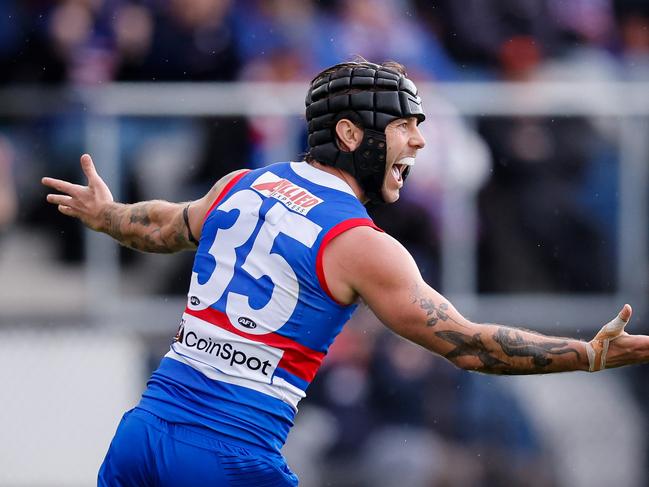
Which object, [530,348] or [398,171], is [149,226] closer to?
[398,171]

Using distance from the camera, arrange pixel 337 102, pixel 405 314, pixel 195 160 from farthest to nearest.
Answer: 1. pixel 195 160
2. pixel 337 102
3. pixel 405 314

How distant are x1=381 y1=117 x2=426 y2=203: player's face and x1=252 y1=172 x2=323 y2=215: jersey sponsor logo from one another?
0.40 metres

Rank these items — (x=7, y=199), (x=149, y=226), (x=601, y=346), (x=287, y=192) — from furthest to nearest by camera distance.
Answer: (x=7, y=199) < (x=149, y=226) < (x=287, y=192) < (x=601, y=346)

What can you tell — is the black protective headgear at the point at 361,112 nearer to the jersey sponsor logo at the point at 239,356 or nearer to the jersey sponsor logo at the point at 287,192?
the jersey sponsor logo at the point at 287,192

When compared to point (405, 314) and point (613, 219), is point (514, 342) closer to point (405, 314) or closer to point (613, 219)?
Result: point (405, 314)

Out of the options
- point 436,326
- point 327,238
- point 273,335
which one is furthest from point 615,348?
point 273,335

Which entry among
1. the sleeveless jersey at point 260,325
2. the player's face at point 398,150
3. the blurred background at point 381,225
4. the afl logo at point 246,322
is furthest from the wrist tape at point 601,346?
the blurred background at point 381,225

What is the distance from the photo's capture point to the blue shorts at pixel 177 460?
4.32 metres

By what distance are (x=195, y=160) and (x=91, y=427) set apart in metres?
1.93

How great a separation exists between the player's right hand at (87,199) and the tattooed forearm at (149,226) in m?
0.05

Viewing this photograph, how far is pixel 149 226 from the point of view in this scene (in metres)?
5.24

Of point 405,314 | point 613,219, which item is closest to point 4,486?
point 613,219

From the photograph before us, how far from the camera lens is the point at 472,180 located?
8.45 metres

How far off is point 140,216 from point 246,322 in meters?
1.08
